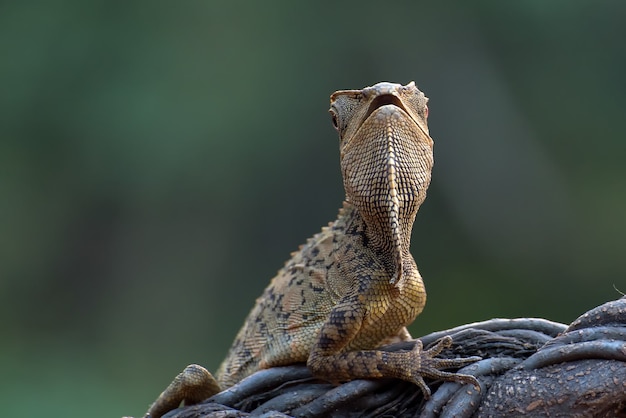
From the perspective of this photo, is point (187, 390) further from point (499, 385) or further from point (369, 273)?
point (499, 385)

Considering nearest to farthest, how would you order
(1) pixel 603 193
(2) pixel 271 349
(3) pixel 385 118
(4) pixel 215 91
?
(3) pixel 385 118, (2) pixel 271 349, (1) pixel 603 193, (4) pixel 215 91

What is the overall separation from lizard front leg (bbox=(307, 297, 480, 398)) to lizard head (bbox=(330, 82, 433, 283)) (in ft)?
0.64

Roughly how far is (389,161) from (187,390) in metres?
1.03

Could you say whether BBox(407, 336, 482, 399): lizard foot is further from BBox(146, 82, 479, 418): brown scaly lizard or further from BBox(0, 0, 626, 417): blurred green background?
BBox(0, 0, 626, 417): blurred green background

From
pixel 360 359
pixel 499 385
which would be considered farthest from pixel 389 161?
pixel 499 385

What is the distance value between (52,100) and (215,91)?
1.64 metres

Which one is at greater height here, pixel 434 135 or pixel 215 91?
pixel 215 91

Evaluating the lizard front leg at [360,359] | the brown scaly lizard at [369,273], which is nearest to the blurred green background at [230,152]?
the brown scaly lizard at [369,273]

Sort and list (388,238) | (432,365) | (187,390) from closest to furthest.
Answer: (432,365) < (388,238) < (187,390)

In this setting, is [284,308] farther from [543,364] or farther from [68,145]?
[68,145]

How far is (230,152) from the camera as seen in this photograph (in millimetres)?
8312

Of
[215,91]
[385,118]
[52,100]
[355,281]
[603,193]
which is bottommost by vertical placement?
[603,193]

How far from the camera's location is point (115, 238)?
8469mm

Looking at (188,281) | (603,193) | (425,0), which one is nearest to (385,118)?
(603,193)
